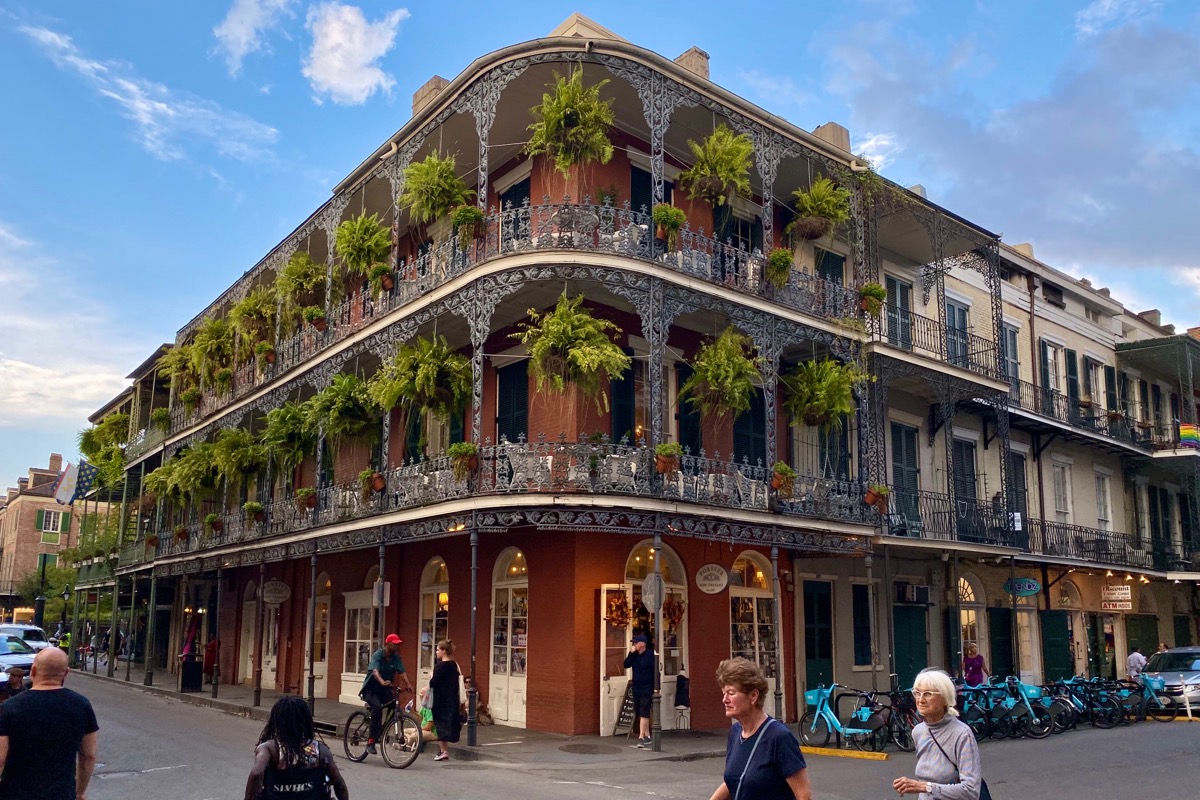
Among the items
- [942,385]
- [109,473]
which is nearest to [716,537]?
[942,385]

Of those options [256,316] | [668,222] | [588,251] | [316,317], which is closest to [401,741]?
[588,251]

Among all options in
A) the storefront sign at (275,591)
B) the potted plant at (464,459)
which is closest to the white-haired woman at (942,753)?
the potted plant at (464,459)

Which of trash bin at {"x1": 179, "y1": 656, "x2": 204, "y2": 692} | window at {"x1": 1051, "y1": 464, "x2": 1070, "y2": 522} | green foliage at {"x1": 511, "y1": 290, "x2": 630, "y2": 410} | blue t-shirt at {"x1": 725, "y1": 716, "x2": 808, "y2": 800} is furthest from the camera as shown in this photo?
window at {"x1": 1051, "y1": 464, "x2": 1070, "y2": 522}

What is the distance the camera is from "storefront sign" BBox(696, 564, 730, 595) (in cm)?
1670

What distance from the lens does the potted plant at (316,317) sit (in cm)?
2102

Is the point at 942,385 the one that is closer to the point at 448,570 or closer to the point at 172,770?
the point at 448,570

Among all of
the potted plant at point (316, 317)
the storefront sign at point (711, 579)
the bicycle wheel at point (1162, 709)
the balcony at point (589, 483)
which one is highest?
the potted plant at point (316, 317)

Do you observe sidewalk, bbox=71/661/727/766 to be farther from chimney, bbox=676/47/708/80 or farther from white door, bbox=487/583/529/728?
chimney, bbox=676/47/708/80

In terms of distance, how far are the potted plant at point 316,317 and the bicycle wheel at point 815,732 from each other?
1238 centimetres

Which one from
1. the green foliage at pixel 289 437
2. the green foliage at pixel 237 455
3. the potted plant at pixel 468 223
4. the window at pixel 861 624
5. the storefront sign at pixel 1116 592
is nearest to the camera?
the potted plant at pixel 468 223

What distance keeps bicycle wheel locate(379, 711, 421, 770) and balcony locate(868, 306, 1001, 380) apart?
11.8 m

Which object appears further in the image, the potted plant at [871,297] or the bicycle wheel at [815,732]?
the potted plant at [871,297]

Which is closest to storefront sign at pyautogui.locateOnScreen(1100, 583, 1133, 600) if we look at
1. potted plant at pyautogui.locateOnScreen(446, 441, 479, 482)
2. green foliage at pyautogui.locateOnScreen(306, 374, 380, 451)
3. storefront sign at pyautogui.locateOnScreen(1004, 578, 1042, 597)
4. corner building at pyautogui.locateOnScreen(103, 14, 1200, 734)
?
corner building at pyautogui.locateOnScreen(103, 14, 1200, 734)

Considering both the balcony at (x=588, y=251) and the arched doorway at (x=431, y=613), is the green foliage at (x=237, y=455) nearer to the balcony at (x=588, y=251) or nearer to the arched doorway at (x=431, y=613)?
the balcony at (x=588, y=251)
